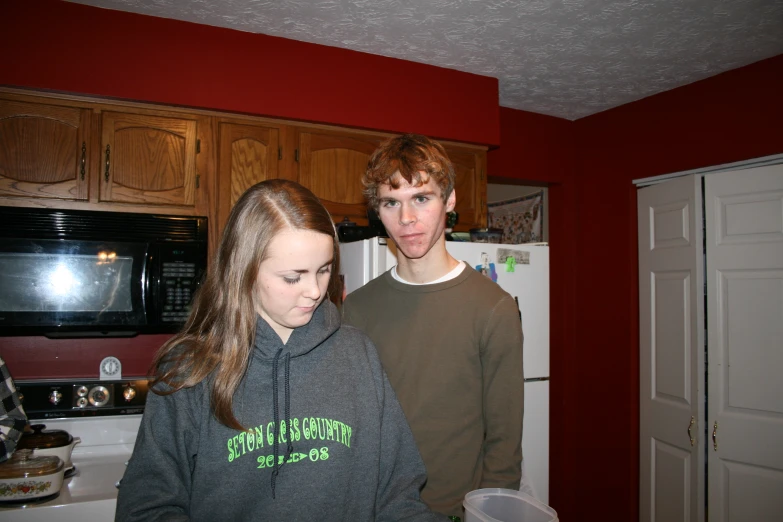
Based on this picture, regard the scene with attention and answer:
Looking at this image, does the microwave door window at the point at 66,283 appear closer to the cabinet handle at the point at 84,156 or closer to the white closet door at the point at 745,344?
the cabinet handle at the point at 84,156

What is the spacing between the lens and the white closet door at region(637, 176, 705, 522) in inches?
113

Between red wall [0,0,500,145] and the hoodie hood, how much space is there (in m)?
1.70

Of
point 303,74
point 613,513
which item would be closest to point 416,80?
point 303,74

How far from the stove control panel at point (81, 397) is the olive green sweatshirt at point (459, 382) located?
1.34 meters

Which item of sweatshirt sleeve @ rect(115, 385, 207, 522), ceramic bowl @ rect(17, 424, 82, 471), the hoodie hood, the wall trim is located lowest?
ceramic bowl @ rect(17, 424, 82, 471)

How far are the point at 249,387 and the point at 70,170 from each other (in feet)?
5.56

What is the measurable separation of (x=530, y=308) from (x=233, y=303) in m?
1.68

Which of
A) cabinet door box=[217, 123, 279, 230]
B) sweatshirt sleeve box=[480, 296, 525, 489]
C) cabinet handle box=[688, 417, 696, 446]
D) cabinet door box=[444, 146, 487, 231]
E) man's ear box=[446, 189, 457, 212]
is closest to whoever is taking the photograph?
sweatshirt sleeve box=[480, 296, 525, 489]

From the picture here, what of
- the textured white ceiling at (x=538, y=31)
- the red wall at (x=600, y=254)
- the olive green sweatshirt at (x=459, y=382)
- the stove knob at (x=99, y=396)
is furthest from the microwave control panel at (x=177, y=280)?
the red wall at (x=600, y=254)

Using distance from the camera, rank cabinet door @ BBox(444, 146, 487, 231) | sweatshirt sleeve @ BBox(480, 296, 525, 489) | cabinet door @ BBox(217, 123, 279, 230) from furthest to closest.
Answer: cabinet door @ BBox(444, 146, 487, 231), cabinet door @ BBox(217, 123, 279, 230), sweatshirt sleeve @ BBox(480, 296, 525, 489)

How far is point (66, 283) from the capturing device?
2.07 meters

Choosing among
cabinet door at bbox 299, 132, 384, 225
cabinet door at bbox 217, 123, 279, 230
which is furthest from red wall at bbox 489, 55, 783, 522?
cabinet door at bbox 217, 123, 279, 230

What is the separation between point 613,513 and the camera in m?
3.41

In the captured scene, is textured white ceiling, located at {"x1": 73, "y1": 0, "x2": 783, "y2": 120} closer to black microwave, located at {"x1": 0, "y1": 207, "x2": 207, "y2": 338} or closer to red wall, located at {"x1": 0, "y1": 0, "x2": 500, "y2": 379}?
red wall, located at {"x1": 0, "y1": 0, "x2": 500, "y2": 379}
